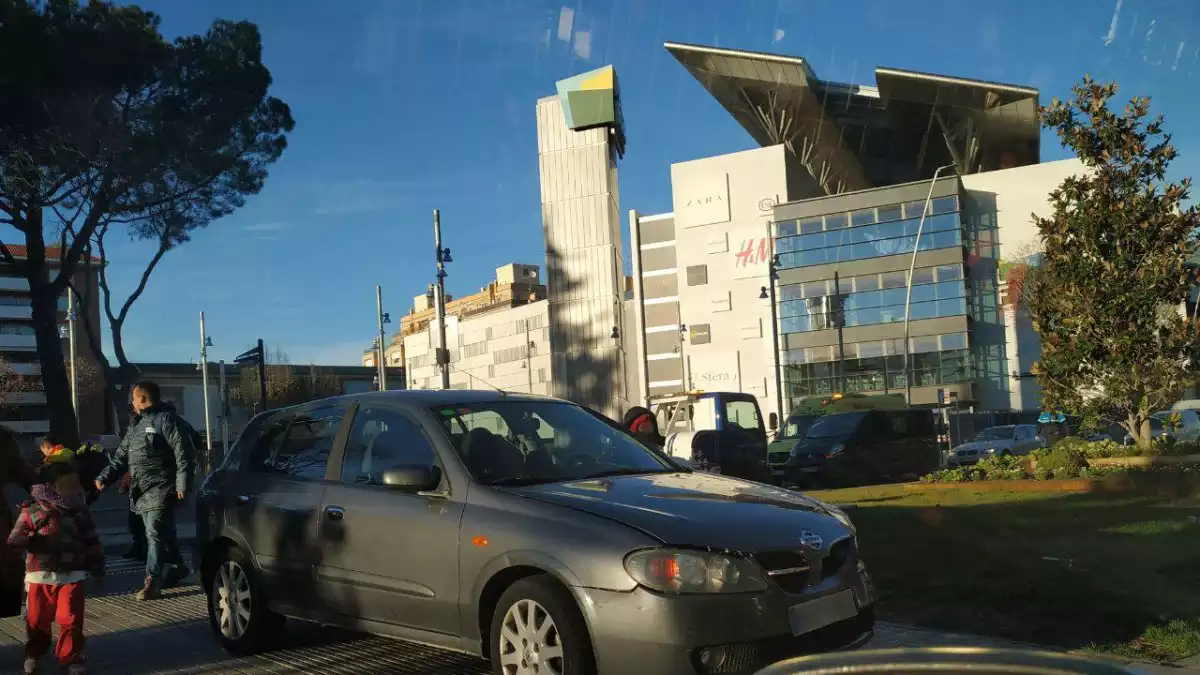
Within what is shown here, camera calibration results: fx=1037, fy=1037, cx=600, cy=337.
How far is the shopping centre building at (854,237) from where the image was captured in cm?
5972

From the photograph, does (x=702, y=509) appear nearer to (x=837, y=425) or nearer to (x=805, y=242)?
(x=837, y=425)

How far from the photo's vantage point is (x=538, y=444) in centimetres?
571

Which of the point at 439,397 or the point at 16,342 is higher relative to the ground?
the point at 16,342

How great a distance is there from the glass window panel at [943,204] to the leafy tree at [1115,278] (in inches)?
1763

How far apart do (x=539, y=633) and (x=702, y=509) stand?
92 cm

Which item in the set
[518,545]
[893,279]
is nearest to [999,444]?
[518,545]

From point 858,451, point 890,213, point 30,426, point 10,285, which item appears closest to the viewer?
point 858,451

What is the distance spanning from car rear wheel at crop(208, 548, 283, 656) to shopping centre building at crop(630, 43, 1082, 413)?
162 feet

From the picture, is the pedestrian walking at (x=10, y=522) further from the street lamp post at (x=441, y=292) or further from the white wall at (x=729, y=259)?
the white wall at (x=729, y=259)

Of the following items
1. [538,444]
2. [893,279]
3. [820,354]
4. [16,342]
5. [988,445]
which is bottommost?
[988,445]

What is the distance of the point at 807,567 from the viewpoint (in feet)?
15.1

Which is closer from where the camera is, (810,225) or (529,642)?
(529,642)

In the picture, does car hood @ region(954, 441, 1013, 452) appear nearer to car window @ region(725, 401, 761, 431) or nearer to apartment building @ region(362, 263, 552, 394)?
car window @ region(725, 401, 761, 431)

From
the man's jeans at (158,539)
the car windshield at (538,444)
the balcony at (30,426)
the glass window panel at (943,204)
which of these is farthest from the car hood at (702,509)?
the balcony at (30,426)
